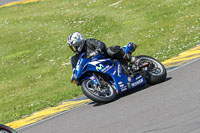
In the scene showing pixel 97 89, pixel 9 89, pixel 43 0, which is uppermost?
pixel 43 0

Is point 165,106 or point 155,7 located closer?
point 165,106

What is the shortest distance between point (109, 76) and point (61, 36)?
14.2m

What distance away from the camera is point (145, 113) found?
22.6 ft

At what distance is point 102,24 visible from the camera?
22797 millimetres

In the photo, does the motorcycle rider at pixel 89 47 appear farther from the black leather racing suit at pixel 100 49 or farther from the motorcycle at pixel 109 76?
the motorcycle at pixel 109 76

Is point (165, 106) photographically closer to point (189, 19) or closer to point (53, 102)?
point (53, 102)

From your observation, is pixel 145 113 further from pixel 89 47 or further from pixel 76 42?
pixel 76 42

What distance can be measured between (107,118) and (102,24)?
52.2 feet

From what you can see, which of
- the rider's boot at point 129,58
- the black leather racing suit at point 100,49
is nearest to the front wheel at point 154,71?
the rider's boot at point 129,58

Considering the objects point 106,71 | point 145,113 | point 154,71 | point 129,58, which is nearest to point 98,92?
point 106,71

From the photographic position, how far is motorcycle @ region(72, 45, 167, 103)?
8664 mm

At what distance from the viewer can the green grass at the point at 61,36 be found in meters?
13.6

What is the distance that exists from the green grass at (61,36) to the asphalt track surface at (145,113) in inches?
99.3

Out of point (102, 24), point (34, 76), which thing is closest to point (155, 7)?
point (102, 24)
